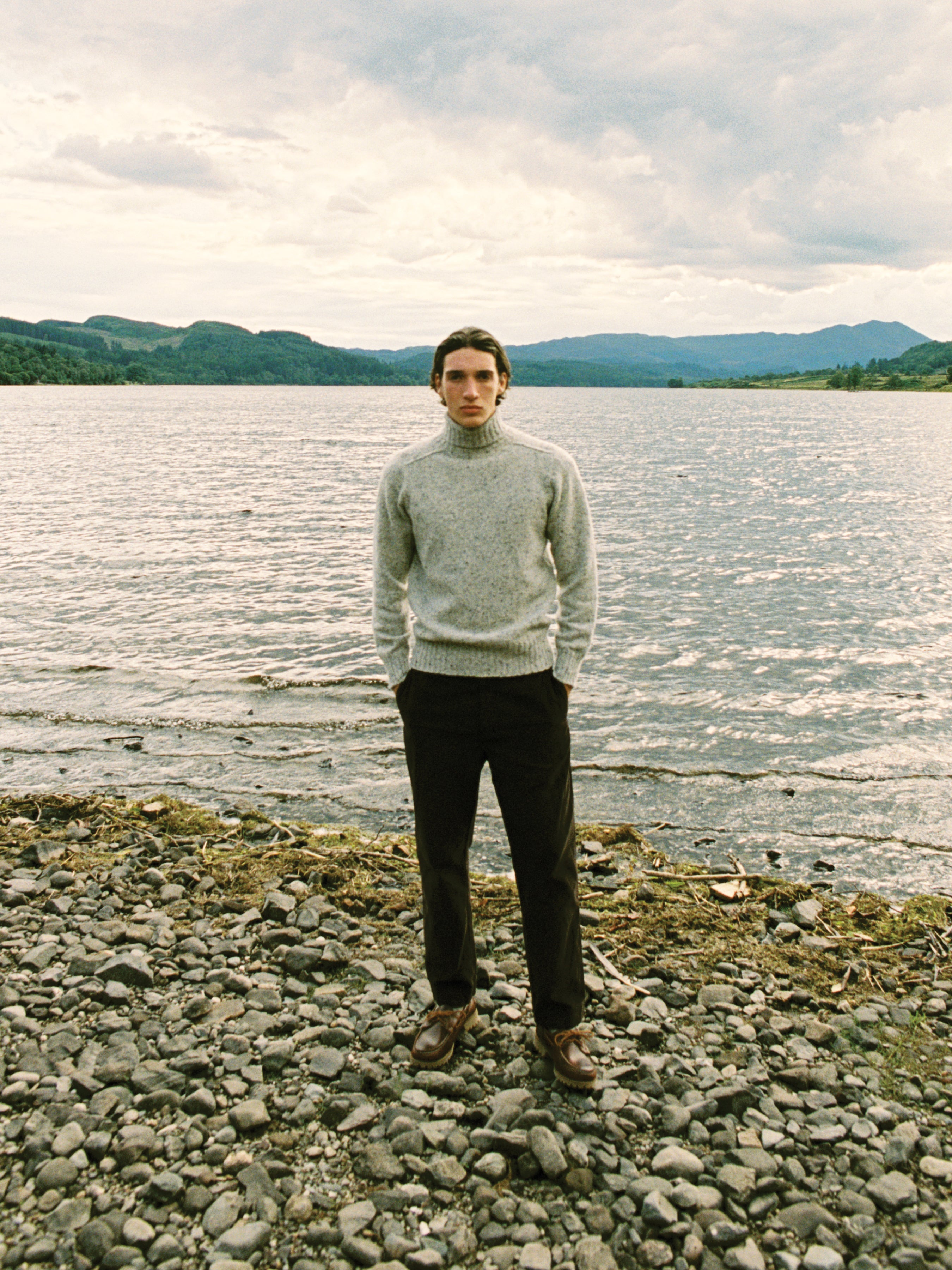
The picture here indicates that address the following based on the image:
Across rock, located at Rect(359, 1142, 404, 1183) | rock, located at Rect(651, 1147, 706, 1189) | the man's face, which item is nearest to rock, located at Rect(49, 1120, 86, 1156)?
rock, located at Rect(359, 1142, 404, 1183)

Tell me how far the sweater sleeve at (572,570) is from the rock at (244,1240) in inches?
124

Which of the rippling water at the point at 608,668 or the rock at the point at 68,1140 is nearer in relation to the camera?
the rock at the point at 68,1140

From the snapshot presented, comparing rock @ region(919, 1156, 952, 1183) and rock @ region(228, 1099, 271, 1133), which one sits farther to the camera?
rock @ region(228, 1099, 271, 1133)

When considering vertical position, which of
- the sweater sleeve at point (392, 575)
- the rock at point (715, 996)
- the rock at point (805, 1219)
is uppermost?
the sweater sleeve at point (392, 575)

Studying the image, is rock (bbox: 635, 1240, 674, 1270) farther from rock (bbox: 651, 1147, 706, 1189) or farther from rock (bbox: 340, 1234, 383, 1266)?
rock (bbox: 340, 1234, 383, 1266)

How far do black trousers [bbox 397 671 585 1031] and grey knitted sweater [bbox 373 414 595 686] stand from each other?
Answer: 0.17m

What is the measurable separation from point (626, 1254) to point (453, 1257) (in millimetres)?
823

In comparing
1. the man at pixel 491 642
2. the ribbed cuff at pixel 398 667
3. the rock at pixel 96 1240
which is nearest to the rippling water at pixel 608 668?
the man at pixel 491 642

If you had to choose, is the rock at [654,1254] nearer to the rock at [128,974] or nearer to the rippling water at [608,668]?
the rock at [128,974]

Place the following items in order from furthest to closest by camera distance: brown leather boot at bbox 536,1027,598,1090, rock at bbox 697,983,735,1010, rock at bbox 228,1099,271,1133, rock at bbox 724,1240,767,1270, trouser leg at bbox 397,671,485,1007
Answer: rock at bbox 697,983,735,1010 < brown leather boot at bbox 536,1027,598,1090 < trouser leg at bbox 397,671,485,1007 < rock at bbox 228,1099,271,1133 < rock at bbox 724,1240,767,1270

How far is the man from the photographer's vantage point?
509 centimetres

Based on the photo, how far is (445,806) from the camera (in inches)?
211

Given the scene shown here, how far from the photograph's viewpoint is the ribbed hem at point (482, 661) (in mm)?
5121

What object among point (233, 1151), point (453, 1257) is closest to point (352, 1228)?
point (453, 1257)
